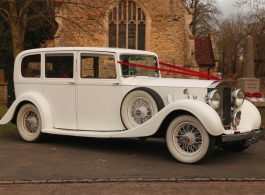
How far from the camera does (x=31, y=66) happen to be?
26.8 feet

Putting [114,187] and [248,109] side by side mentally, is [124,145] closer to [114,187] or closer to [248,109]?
[248,109]

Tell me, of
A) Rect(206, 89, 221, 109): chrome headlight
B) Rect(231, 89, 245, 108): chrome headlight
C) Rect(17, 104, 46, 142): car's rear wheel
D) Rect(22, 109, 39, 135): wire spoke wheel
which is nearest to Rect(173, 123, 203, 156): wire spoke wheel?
Rect(206, 89, 221, 109): chrome headlight

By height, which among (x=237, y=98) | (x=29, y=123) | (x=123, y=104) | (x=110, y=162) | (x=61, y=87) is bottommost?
(x=110, y=162)

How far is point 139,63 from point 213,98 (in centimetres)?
203

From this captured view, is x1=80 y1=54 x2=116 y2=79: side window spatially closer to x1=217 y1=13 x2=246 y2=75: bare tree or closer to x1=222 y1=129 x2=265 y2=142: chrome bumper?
x1=222 y1=129 x2=265 y2=142: chrome bumper

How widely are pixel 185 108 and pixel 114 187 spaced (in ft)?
6.02

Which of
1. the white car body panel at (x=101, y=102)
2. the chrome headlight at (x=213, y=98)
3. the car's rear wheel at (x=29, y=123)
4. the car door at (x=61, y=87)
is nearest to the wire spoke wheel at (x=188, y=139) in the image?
the white car body panel at (x=101, y=102)

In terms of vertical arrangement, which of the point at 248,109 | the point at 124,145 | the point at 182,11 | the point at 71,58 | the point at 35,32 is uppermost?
the point at 182,11

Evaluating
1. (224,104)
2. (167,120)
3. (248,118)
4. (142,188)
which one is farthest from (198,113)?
(142,188)

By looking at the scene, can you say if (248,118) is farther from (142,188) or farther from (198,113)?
(142,188)

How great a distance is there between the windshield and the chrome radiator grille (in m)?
1.65

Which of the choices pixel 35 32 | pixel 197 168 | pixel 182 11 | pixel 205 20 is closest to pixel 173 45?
pixel 182 11

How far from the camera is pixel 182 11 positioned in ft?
85.0

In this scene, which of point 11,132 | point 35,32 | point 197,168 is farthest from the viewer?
point 35,32
